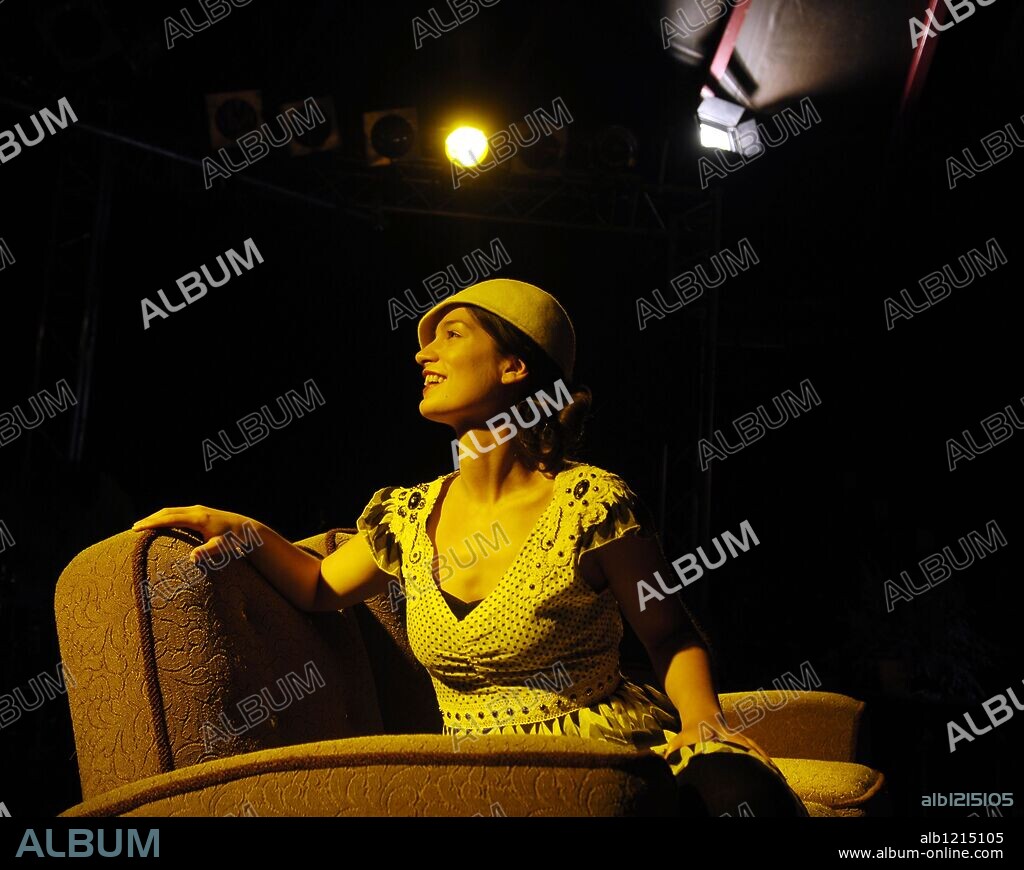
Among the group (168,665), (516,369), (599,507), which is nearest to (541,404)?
(516,369)

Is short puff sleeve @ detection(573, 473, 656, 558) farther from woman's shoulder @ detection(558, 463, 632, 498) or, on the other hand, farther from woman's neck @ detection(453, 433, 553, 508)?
woman's neck @ detection(453, 433, 553, 508)

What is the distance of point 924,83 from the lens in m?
5.82

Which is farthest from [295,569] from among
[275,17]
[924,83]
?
[924,83]

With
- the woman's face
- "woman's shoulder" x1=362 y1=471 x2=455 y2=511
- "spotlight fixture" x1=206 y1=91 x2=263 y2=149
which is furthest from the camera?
"spotlight fixture" x1=206 y1=91 x2=263 y2=149

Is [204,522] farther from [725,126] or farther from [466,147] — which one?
[725,126]

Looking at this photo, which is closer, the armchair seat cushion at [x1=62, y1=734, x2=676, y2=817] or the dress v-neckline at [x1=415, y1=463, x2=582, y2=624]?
the armchair seat cushion at [x1=62, y1=734, x2=676, y2=817]

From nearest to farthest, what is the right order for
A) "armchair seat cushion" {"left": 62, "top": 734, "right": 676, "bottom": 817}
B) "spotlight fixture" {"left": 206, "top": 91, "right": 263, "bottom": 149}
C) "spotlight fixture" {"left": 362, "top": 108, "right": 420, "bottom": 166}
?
"armchair seat cushion" {"left": 62, "top": 734, "right": 676, "bottom": 817} < "spotlight fixture" {"left": 206, "top": 91, "right": 263, "bottom": 149} < "spotlight fixture" {"left": 362, "top": 108, "right": 420, "bottom": 166}

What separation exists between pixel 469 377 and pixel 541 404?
149 mm

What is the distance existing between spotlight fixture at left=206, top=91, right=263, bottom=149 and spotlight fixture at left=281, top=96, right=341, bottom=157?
173 millimetres

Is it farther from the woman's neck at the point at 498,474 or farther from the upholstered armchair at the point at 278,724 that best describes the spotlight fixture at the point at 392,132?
the woman's neck at the point at 498,474

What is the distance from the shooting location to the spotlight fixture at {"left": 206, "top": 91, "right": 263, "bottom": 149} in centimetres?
513

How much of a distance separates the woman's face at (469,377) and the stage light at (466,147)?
3.86m

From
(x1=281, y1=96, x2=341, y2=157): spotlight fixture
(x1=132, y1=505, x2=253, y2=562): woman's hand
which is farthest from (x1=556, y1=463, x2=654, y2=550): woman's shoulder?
(x1=281, y1=96, x2=341, y2=157): spotlight fixture

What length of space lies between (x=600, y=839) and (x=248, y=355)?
16.9 ft
